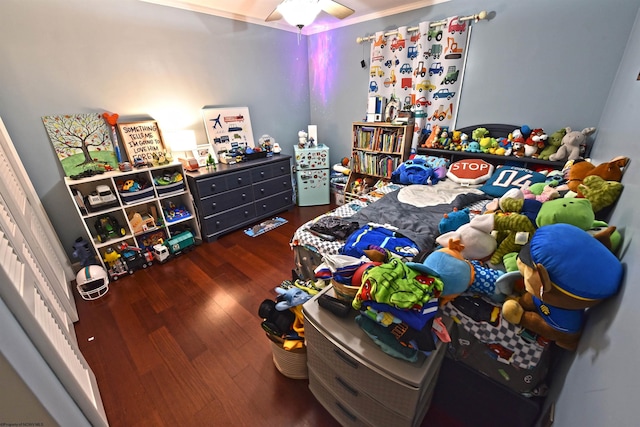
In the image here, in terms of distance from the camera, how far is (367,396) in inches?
39.0

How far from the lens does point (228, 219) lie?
2.91m

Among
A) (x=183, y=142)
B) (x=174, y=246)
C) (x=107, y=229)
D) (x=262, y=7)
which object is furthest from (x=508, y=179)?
(x=107, y=229)

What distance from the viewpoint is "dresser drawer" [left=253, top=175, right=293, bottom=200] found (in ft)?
10.2

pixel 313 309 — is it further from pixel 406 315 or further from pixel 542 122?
pixel 542 122

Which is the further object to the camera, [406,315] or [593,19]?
[593,19]

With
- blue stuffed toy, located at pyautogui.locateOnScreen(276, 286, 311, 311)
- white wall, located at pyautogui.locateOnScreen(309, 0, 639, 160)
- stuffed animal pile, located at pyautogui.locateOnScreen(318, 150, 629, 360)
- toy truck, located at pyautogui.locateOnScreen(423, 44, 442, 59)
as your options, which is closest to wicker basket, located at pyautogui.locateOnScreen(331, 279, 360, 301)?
stuffed animal pile, located at pyautogui.locateOnScreen(318, 150, 629, 360)

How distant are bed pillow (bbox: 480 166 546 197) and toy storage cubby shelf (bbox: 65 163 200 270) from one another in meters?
2.89

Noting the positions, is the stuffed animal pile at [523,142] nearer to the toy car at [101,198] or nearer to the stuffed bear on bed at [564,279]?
the stuffed bear on bed at [564,279]

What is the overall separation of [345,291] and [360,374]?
1.01ft

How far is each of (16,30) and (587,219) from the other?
141 inches

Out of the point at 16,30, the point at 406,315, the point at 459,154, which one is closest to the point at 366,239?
the point at 406,315

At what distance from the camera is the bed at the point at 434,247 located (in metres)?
0.91

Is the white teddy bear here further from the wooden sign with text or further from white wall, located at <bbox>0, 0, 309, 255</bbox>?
the wooden sign with text

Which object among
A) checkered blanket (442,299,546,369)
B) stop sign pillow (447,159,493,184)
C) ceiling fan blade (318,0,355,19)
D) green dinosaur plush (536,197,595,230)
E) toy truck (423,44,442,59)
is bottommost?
checkered blanket (442,299,546,369)
